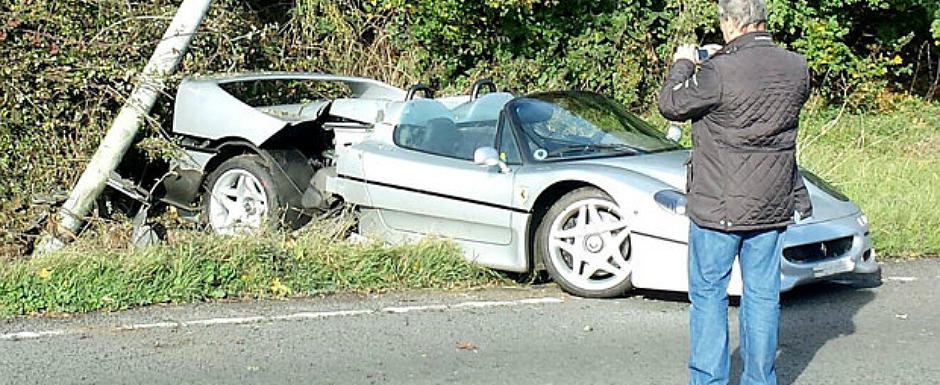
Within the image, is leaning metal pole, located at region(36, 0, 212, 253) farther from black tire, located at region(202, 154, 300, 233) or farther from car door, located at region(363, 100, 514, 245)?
car door, located at region(363, 100, 514, 245)

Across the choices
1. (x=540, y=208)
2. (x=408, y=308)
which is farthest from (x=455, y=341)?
(x=540, y=208)

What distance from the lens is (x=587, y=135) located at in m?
8.88

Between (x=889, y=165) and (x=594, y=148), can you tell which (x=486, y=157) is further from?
(x=889, y=165)

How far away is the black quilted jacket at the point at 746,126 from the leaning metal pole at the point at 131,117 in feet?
19.6

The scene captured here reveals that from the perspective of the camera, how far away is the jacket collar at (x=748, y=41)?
5242 millimetres

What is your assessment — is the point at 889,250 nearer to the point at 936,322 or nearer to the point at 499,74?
the point at 936,322

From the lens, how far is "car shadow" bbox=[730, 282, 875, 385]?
21.0 feet

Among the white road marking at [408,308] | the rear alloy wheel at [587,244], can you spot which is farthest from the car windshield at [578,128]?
the white road marking at [408,308]

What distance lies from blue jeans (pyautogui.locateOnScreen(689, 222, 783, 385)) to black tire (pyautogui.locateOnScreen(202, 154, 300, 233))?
4.28 meters

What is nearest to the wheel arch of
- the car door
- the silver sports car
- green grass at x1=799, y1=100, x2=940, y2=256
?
the silver sports car

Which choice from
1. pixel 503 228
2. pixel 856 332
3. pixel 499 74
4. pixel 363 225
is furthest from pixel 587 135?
pixel 499 74

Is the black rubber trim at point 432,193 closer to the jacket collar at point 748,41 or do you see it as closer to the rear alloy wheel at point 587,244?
the rear alloy wheel at point 587,244

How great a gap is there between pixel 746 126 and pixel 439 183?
359 cm

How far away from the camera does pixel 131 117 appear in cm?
1081
